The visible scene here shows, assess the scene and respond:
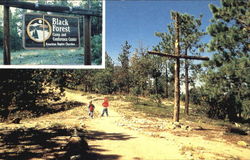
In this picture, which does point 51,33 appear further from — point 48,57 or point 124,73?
point 124,73

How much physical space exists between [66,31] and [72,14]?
1.02m

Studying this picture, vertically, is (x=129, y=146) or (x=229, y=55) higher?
(x=229, y=55)

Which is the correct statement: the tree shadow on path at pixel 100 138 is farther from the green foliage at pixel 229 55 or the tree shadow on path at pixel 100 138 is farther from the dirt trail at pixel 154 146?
the green foliage at pixel 229 55

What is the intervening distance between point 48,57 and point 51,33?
3.88 ft

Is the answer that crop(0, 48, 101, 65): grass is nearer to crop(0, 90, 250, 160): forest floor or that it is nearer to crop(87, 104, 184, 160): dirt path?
crop(0, 90, 250, 160): forest floor

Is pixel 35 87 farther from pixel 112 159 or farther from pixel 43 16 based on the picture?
pixel 43 16

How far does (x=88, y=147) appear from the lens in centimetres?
849

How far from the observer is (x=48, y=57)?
1184cm

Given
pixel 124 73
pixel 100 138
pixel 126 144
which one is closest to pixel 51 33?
pixel 100 138

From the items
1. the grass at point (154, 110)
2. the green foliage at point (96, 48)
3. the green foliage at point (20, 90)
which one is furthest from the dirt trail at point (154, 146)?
the grass at point (154, 110)

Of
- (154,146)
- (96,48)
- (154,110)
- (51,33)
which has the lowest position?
(154,110)

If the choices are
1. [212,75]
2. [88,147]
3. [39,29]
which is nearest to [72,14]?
[39,29]

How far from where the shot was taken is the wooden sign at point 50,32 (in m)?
11.3

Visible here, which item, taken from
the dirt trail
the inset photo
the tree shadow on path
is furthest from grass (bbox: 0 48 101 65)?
the tree shadow on path
